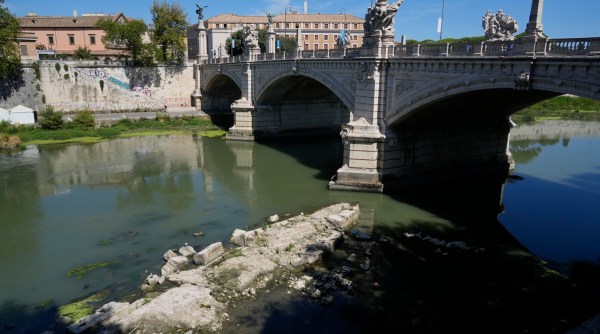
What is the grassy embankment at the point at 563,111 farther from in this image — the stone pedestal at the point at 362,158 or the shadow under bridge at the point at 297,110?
the stone pedestal at the point at 362,158

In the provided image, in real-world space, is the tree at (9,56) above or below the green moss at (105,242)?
above

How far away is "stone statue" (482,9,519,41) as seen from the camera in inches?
667

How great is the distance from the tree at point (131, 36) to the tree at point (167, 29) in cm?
142

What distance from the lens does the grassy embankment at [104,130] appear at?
3647cm

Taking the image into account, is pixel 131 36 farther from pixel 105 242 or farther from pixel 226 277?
pixel 226 277

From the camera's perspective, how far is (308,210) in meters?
20.7

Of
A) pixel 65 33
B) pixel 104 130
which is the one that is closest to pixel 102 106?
pixel 104 130

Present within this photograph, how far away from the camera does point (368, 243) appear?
16.7m

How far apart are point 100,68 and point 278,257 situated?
41.3 metres

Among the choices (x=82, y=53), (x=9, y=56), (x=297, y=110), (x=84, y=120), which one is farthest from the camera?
(x=82, y=53)

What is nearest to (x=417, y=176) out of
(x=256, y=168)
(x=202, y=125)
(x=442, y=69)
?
(x=442, y=69)

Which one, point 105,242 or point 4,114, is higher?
point 4,114

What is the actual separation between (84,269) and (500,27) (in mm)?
16771

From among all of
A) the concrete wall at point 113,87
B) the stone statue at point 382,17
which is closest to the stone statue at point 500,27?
the stone statue at point 382,17
